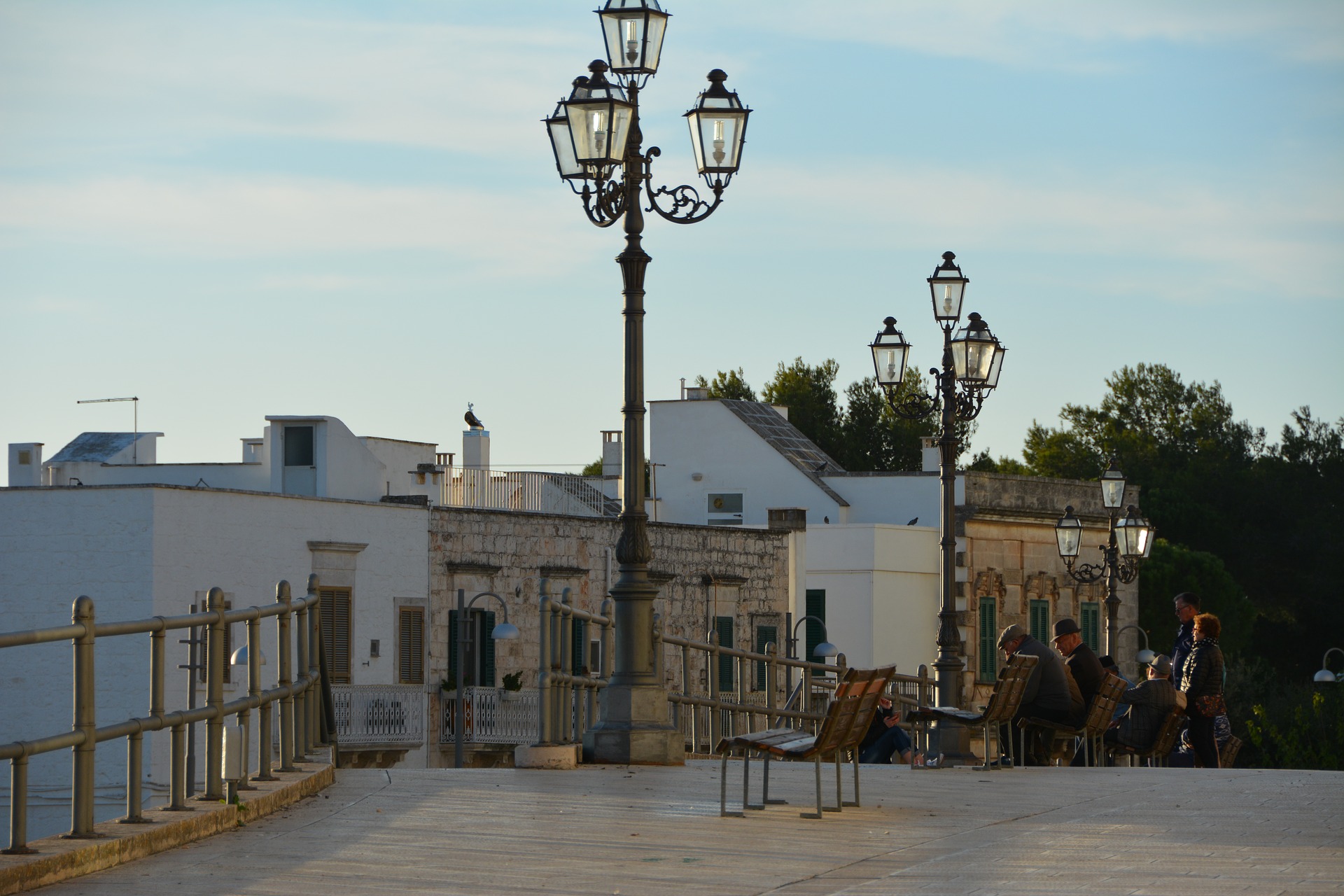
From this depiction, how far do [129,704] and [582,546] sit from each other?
1113cm

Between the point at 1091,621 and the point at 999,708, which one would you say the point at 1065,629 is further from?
the point at 1091,621

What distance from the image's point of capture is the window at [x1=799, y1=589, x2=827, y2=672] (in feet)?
151

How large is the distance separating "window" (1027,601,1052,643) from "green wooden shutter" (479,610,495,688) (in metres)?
18.0

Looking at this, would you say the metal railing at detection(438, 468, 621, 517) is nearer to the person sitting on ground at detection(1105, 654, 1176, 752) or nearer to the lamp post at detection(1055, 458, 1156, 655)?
the lamp post at detection(1055, 458, 1156, 655)

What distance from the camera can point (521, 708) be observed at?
3822 centimetres

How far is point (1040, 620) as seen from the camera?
53.1 m

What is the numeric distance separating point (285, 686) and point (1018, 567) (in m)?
42.2

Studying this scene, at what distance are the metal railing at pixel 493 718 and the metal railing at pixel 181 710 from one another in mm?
24762

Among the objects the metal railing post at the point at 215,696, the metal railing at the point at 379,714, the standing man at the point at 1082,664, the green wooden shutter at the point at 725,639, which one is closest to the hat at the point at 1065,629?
the standing man at the point at 1082,664

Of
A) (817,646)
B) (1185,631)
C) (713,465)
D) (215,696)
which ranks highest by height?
(713,465)

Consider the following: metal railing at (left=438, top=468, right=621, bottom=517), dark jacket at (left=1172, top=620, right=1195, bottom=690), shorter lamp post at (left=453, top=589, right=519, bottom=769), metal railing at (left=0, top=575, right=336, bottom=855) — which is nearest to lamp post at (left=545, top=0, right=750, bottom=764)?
metal railing at (left=0, top=575, right=336, bottom=855)

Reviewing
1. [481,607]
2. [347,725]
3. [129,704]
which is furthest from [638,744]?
[481,607]

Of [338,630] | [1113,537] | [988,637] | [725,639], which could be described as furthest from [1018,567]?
[338,630]

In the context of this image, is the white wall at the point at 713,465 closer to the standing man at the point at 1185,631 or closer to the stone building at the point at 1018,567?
the stone building at the point at 1018,567
